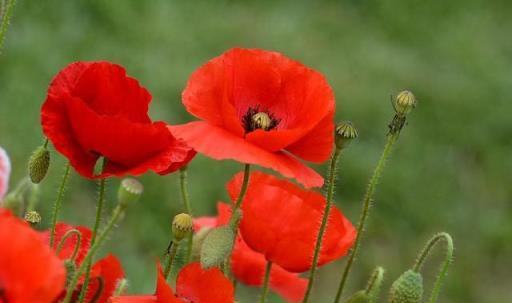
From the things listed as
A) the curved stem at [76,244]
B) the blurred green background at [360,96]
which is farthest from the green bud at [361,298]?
the blurred green background at [360,96]

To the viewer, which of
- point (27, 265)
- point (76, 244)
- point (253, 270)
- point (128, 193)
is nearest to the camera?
point (27, 265)

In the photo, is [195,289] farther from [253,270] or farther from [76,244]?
[253,270]

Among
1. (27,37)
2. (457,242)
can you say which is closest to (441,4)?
(457,242)

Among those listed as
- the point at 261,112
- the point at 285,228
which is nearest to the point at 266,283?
the point at 285,228

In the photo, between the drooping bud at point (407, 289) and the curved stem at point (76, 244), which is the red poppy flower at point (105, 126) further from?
the drooping bud at point (407, 289)

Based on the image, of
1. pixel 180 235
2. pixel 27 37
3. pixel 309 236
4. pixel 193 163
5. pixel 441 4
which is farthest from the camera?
pixel 441 4

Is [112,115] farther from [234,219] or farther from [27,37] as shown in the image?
[27,37]
